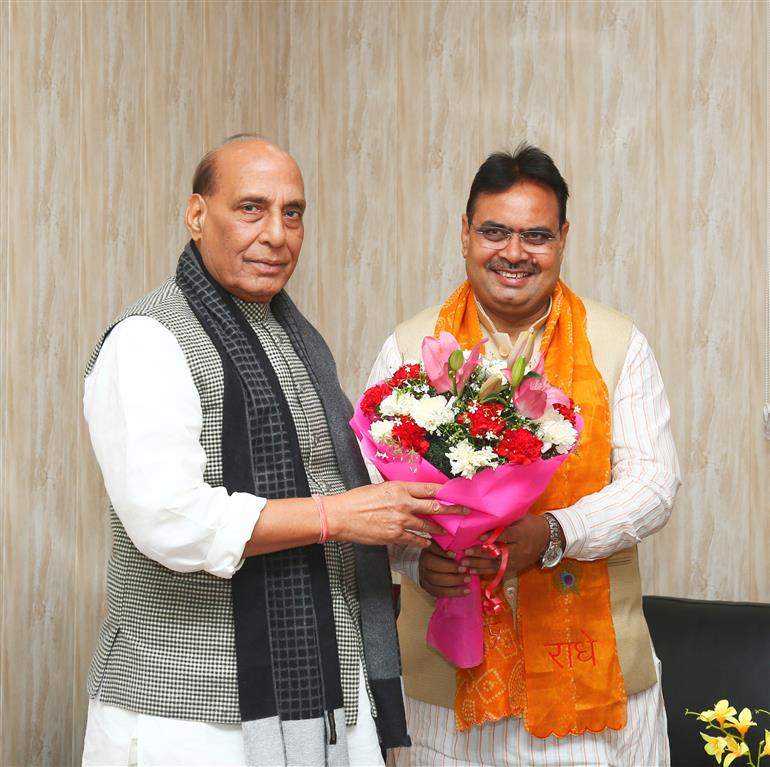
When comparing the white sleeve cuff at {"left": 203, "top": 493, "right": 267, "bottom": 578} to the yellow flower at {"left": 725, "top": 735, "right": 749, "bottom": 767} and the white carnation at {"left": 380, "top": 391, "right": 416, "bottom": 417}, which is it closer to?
the white carnation at {"left": 380, "top": 391, "right": 416, "bottom": 417}

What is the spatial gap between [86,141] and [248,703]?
1.95 m

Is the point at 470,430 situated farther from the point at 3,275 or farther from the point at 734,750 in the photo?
the point at 3,275

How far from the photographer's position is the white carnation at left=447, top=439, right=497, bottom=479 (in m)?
1.83

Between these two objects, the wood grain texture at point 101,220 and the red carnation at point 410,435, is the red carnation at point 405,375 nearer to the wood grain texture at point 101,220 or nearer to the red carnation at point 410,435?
the red carnation at point 410,435

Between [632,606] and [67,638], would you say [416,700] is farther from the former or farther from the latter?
[67,638]

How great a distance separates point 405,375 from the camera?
196 cm

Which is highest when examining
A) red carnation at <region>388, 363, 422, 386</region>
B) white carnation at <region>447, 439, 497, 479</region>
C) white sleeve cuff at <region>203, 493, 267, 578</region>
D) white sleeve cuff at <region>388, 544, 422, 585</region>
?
red carnation at <region>388, 363, 422, 386</region>

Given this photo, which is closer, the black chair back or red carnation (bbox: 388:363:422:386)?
red carnation (bbox: 388:363:422:386)

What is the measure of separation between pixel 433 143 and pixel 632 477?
2.07m

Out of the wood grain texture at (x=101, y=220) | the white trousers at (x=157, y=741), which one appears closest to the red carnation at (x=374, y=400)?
the white trousers at (x=157, y=741)

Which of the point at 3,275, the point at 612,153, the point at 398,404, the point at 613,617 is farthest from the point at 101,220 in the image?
the point at 613,617

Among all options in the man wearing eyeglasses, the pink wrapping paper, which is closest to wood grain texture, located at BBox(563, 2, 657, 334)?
the man wearing eyeglasses

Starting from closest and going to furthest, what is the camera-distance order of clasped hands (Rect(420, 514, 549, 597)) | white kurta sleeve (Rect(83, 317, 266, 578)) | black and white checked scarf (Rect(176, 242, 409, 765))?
white kurta sleeve (Rect(83, 317, 266, 578)) < black and white checked scarf (Rect(176, 242, 409, 765)) < clasped hands (Rect(420, 514, 549, 597))

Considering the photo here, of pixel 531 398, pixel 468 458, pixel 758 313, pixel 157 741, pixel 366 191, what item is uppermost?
pixel 366 191
